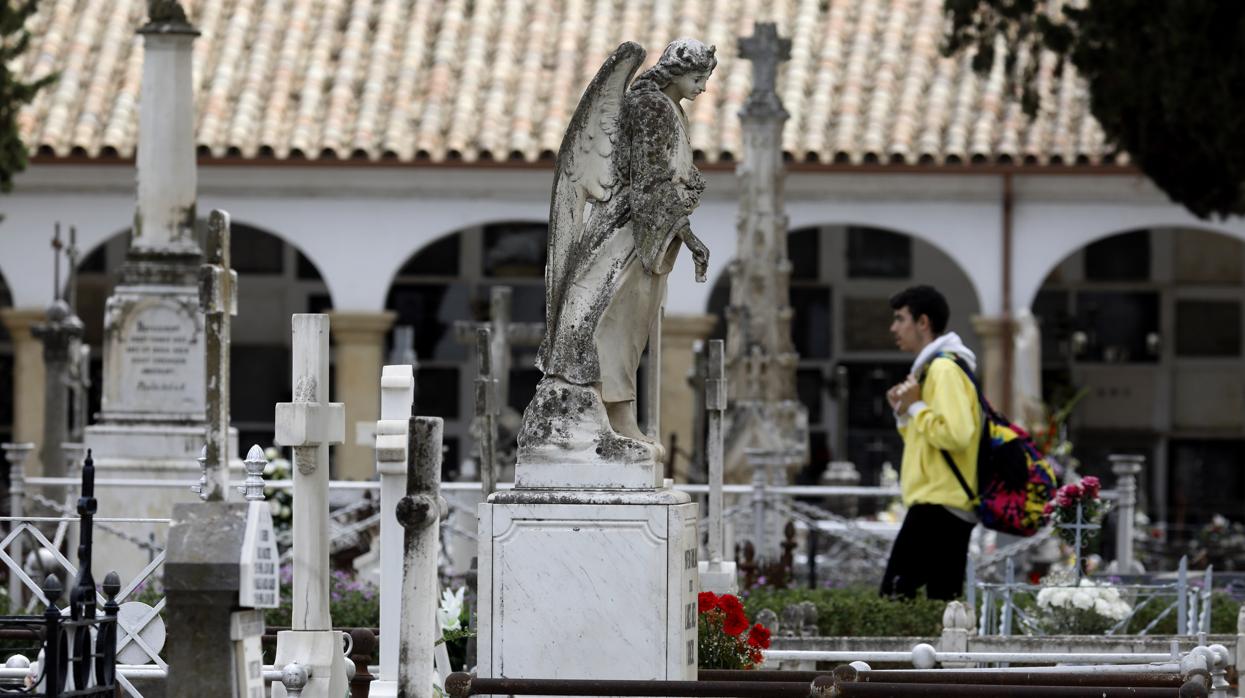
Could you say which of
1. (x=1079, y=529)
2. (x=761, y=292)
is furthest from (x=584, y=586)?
(x=761, y=292)

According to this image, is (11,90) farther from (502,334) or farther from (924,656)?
(924,656)

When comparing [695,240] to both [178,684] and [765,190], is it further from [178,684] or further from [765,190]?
[765,190]

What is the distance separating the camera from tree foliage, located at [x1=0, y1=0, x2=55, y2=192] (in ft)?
67.7

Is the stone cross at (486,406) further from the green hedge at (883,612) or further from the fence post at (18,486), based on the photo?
the fence post at (18,486)

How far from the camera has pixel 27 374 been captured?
2547cm

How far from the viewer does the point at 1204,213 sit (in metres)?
21.0

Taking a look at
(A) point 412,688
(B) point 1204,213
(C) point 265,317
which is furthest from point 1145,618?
(C) point 265,317

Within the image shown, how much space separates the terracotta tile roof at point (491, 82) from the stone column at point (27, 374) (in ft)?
5.44

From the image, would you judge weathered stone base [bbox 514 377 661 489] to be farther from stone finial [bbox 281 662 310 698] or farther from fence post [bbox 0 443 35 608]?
fence post [bbox 0 443 35 608]

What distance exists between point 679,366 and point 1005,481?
47.9 ft

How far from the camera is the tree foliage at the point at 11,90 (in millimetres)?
20641

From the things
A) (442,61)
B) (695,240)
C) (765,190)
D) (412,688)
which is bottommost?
(412,688)

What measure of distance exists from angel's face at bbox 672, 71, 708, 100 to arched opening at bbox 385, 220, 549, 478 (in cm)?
2065

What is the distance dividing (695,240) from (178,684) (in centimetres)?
234
